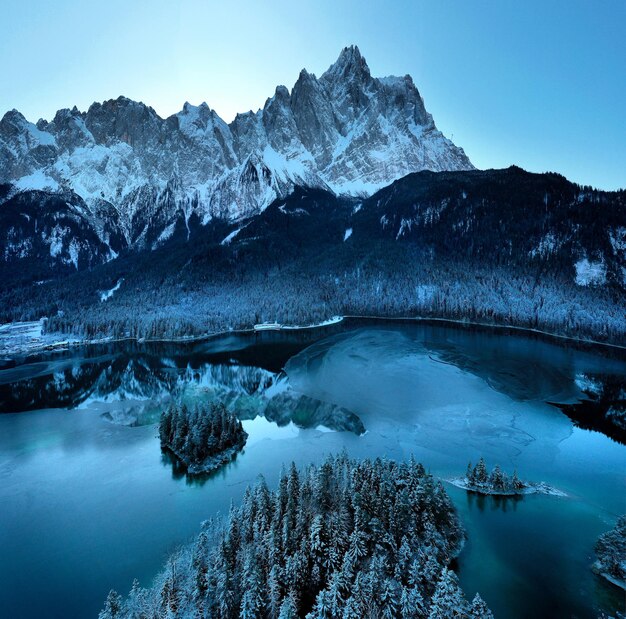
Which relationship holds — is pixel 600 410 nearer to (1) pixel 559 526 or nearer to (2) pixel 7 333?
(1) pixel 559 526

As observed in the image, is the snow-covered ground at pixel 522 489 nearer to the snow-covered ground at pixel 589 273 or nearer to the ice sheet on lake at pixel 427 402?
the ice sheet on lake at pixel 427 402

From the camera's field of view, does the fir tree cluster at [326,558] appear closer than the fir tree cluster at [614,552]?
Yes

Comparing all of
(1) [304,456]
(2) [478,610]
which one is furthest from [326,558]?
(1) [304,456]

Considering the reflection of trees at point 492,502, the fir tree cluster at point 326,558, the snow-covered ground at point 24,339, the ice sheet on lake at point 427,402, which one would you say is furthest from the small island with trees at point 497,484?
the snow-covered ground at point 24,339

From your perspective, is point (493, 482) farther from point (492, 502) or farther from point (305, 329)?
point (305, 329)

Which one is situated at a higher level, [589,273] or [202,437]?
[589,273]

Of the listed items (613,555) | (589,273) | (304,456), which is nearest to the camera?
(613,555)

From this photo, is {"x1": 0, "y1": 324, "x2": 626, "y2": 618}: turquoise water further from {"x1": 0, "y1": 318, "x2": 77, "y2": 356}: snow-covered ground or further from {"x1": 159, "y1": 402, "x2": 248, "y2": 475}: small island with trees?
{"x1": 0, "y1": 318, "x2": 77, "y2": 356}: snow-covered ground
